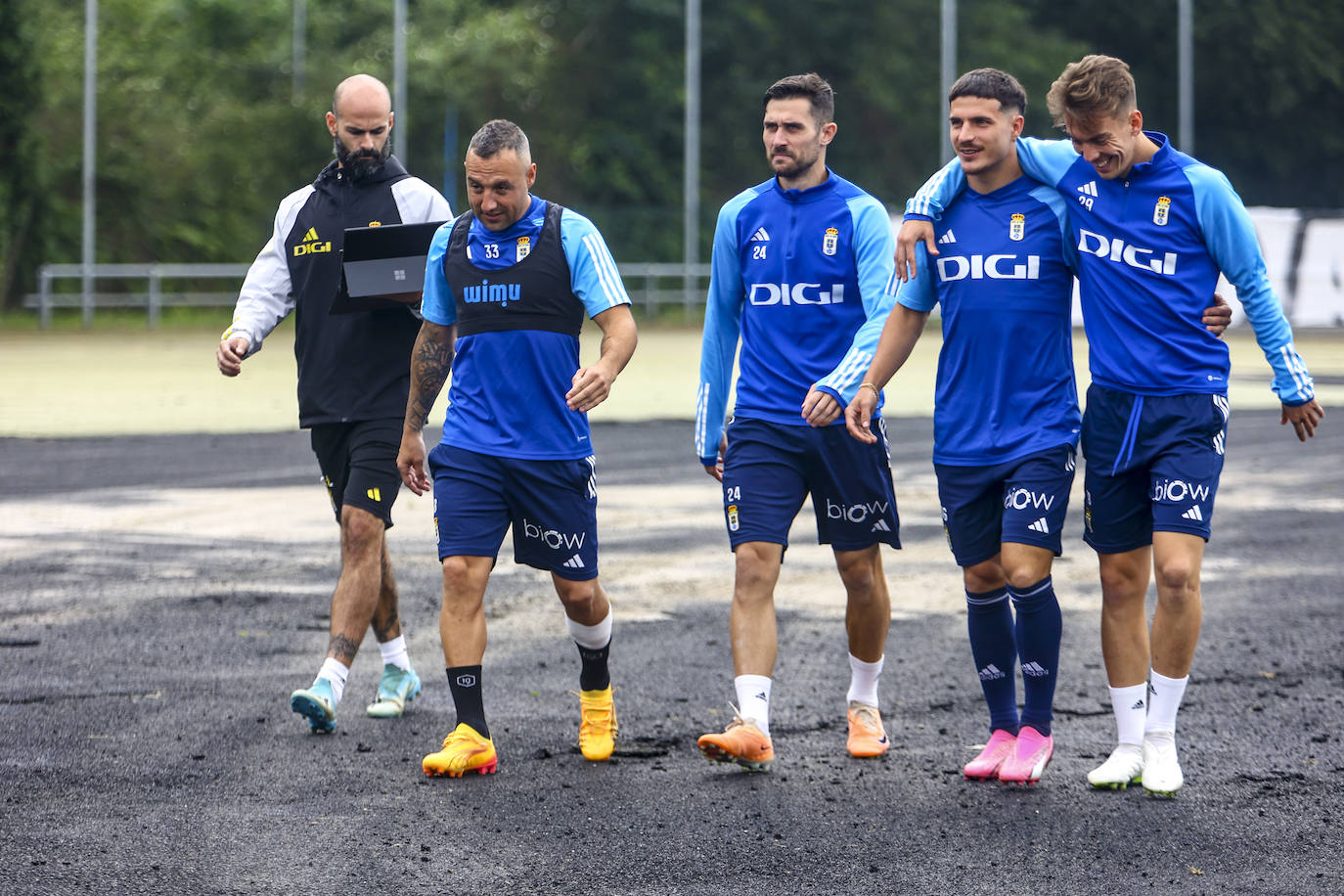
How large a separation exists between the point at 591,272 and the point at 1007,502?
5.06 ft

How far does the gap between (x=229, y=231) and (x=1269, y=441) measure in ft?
96.1

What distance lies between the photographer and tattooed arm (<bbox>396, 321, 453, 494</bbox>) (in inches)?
241

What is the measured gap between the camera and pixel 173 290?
38.3 metres

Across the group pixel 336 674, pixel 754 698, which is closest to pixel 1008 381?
pixel 754 698

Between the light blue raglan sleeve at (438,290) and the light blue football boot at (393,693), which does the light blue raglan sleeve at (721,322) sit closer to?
the light blue raglan sleeve at (438,290)

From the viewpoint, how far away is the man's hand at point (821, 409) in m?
A: 5.64

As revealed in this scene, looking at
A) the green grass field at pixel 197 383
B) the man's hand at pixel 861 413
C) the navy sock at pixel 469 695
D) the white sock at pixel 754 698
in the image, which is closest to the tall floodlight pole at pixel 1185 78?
the green grass field at pixel 197 383

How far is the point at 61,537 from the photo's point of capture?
1045 cm

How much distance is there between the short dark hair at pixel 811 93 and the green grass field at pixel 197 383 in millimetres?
11376

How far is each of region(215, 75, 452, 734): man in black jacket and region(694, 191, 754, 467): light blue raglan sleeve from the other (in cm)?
118

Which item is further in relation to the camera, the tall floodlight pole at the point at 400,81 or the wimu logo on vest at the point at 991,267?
the tall floodlight pole at the point at 400,81

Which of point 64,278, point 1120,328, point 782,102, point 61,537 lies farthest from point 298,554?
point 64,278

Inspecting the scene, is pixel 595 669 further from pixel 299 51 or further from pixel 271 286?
pixel 299 51

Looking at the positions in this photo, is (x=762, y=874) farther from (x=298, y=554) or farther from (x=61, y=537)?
(x=61, y=537)
